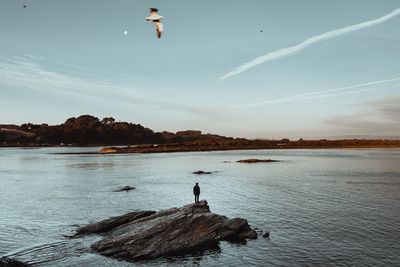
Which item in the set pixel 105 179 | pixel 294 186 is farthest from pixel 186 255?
pixel 105 179

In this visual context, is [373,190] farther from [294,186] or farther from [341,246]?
[341,246]

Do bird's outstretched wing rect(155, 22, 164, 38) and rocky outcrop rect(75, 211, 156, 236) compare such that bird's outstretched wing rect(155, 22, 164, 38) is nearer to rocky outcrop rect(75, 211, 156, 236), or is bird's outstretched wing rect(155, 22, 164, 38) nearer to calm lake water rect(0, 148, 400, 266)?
calm lake water rect(0, 148, 400, 266)

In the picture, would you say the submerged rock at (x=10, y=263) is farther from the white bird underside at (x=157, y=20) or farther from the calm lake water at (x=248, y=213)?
the white bird underside at (x=157, y=20)

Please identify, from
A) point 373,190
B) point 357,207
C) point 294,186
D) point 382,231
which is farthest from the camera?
point 294,186

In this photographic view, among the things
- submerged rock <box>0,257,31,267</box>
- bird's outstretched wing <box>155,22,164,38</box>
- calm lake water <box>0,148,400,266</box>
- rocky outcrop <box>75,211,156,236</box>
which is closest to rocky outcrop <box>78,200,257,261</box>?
calm lake water <box>0,148,400,266</box>

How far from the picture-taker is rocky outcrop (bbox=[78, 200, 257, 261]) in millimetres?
30938

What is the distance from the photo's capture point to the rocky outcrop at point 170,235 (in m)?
30.9

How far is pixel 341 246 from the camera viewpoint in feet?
111

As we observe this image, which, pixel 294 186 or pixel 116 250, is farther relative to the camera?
pixel 294 186

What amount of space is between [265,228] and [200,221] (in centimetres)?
1008

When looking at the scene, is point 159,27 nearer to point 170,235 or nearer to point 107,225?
point 170,235

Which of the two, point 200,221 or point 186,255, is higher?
point 200,221

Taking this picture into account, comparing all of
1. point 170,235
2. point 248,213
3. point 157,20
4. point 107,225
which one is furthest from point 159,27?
point 248,213

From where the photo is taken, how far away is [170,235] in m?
32.1
